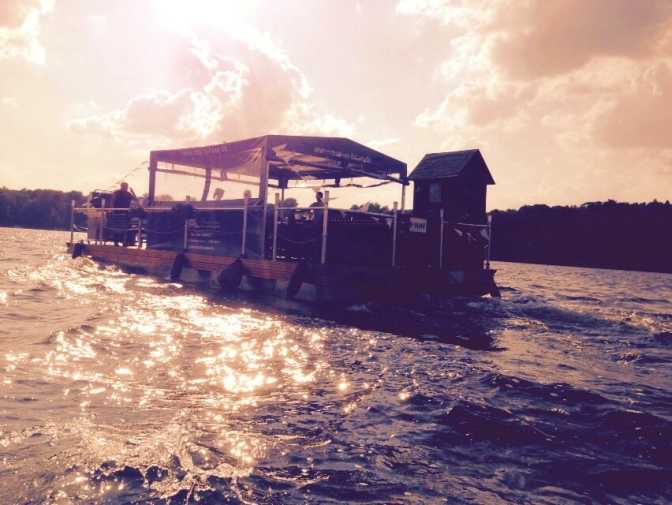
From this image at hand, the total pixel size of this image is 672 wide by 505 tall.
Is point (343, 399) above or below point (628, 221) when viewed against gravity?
below

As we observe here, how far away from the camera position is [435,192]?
63.2 ft

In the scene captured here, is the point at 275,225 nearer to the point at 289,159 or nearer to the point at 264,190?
the point at 264,190

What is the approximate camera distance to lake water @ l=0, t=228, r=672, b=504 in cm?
298

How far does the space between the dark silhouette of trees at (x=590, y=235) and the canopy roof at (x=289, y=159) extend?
2675 inches

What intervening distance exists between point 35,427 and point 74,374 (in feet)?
5.20

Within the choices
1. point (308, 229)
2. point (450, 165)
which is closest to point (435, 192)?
point (450, 165)

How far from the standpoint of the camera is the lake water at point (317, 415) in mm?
2977

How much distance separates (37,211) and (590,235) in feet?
379

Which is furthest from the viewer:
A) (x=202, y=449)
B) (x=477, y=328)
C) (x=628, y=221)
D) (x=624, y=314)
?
(x=628, y=221)

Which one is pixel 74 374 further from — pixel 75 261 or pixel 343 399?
pixel 75 261

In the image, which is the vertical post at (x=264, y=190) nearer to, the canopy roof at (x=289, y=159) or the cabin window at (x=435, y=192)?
the canopy roof at (x=289, y=159)

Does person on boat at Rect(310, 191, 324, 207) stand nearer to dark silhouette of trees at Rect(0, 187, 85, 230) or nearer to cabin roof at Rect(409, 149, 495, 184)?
cabin roof at Rect(409, 149, 495, 184)

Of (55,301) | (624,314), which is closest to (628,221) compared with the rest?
(624,314)

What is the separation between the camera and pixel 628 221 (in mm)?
72312
